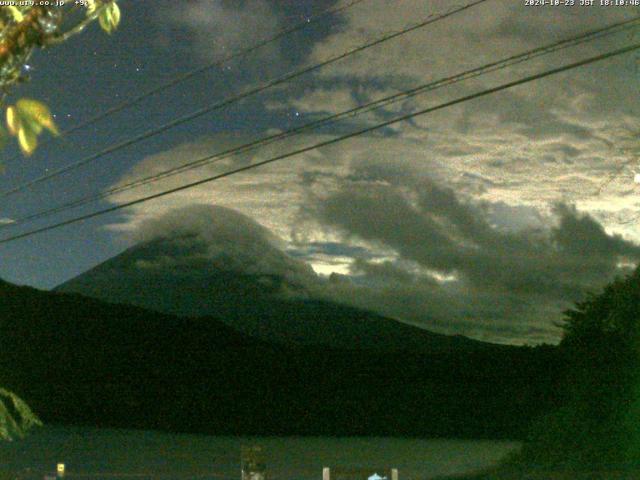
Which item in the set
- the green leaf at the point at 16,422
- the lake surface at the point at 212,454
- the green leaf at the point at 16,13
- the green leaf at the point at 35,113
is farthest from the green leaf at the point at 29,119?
the lake surface at the point at 212,454

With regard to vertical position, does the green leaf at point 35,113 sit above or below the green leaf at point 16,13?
below

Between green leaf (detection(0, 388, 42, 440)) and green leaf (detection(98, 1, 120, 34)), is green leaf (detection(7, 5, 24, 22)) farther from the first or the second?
green leaf (detection(0, 388, 42, 440))

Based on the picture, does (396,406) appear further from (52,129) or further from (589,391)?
(52,129)

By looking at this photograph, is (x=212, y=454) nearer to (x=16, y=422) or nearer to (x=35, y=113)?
(x=16, y=422)

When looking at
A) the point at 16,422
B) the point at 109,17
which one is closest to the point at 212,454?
the point at 16,422

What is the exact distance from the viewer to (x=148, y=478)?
27.5 metres

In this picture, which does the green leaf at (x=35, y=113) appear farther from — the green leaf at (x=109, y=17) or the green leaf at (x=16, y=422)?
the green leaf at (x=16, y=422)

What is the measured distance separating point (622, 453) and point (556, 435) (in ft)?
4.82

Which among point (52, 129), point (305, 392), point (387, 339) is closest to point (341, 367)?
point (305, 392)

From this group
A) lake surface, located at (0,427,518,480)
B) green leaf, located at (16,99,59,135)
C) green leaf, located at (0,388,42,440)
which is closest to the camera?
green leaf, located at (16,99,59,135)

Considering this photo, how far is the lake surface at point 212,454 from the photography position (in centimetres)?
3003

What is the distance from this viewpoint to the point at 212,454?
41906 mm

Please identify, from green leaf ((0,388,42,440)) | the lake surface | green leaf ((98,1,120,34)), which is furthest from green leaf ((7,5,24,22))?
the lake surface

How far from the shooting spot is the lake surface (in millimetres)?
30031
